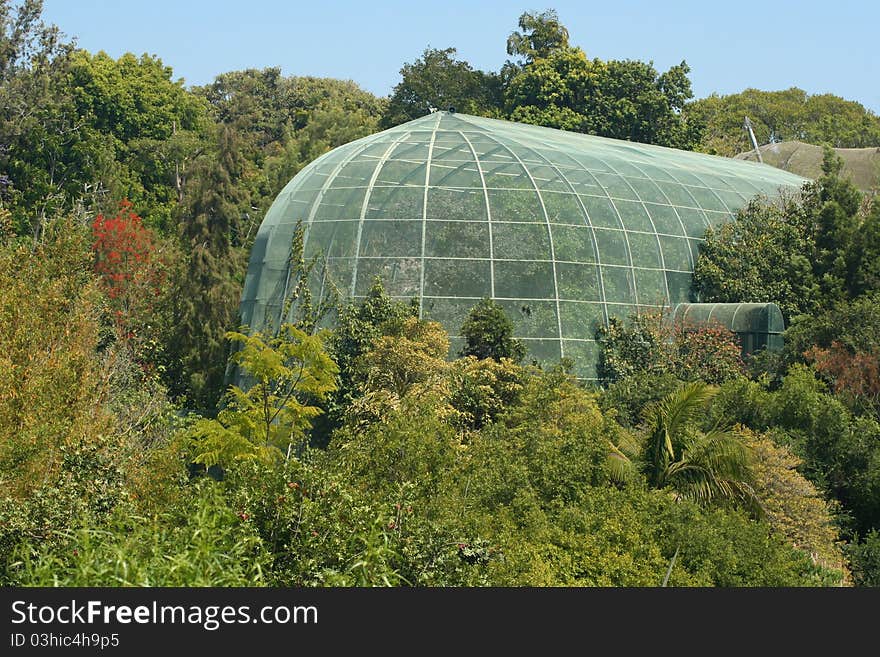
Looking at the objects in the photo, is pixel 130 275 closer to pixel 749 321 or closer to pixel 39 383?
pixel 749 321

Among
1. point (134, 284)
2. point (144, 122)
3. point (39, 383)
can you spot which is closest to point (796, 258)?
point (134, 284)

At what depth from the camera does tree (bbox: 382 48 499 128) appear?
240 feet

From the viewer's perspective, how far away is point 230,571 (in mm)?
13180

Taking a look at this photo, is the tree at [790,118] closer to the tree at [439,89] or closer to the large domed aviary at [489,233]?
the tree at [439,89]

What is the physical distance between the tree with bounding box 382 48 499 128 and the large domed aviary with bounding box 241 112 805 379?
33737 millimetres

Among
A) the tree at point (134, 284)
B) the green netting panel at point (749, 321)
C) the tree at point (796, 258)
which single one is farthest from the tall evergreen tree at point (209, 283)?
the tree at point (796, 258)

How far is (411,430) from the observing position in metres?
20.6

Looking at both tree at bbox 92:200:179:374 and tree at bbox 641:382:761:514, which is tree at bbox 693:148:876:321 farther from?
tree at bbox 92:200:179:374

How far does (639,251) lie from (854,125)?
65.0 meters

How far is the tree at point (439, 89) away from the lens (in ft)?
240

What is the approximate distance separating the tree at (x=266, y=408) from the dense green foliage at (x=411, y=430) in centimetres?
8

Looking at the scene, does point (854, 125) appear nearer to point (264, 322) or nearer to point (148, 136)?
point (148, 136)

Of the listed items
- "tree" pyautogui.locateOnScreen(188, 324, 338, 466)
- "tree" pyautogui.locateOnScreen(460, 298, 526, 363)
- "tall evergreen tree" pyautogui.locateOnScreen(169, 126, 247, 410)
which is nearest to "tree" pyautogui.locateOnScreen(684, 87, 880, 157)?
"tall evergreen tree" pyautogui.locateOnScreen(169, 126, 247, 410)

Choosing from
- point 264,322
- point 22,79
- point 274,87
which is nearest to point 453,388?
point 264,322
